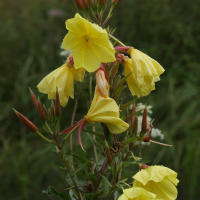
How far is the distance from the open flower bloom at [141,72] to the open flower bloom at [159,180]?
0.77ft

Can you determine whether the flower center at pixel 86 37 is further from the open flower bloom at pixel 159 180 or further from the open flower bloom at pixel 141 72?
the open flower bloom at pixel 159 180

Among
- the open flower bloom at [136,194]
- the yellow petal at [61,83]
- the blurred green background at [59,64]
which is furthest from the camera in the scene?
the blurred green background at [59,64]

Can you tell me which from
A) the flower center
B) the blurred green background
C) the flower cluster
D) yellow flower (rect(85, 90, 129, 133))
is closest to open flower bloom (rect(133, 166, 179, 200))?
the flower cluster

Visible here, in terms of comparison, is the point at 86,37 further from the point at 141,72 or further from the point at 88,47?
the point at 141,72

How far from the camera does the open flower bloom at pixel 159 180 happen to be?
28.3 inches

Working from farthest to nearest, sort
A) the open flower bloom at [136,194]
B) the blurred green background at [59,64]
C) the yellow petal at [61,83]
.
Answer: the blurred green background at [59,64]
the yellow petal at [61,83]
the open flower bloom at [136,194]

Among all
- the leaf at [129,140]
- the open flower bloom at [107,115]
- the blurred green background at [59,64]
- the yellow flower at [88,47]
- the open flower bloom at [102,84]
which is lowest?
Answer: the blurred green background at [59,64]

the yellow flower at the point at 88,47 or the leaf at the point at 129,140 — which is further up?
the yellow flower at the point at 88,47

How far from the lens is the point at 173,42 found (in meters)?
3.54

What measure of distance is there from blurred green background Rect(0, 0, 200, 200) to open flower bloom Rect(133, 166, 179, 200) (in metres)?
1.43

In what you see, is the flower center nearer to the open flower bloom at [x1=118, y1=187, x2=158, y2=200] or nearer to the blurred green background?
the open flower bloom at [x1=118, y1=187, x2=158, y2=200]

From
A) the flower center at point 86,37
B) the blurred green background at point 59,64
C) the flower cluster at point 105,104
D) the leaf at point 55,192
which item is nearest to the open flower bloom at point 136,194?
the flower cluster at point 105,104

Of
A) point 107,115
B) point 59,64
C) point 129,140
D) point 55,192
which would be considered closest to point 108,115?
point 107,115

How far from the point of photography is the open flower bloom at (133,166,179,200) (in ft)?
2.35
